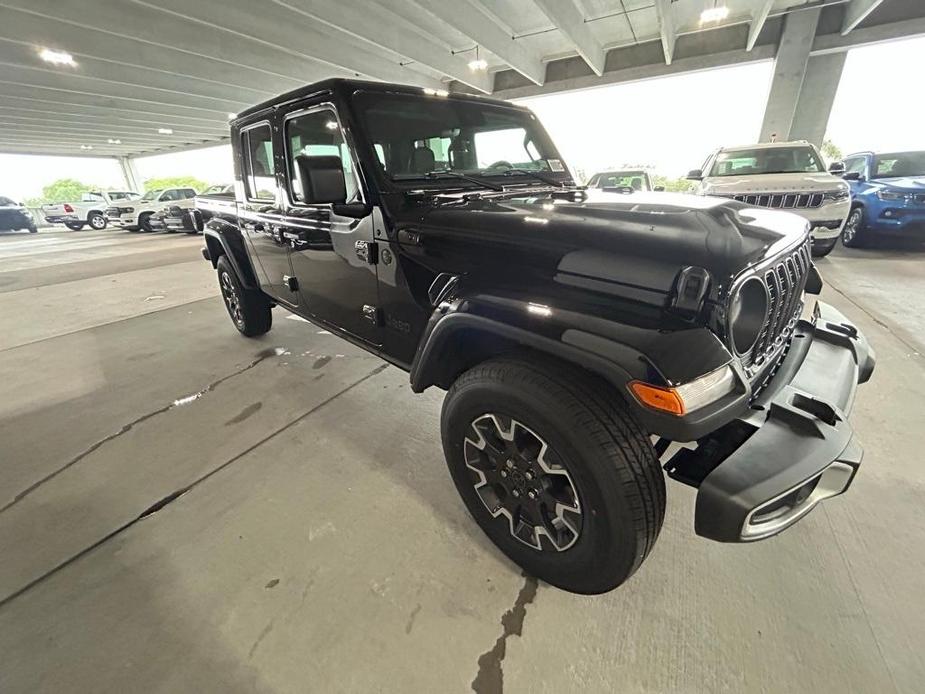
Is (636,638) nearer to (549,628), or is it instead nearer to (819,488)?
(549,628)

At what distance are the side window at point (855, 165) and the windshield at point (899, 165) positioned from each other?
0.19 m

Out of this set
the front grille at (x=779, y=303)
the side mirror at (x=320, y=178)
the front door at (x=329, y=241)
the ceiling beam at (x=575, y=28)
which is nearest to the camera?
the front grille at (x=779, y=303)

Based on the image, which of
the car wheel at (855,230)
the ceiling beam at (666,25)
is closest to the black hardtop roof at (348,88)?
the car wheel at (855,230)

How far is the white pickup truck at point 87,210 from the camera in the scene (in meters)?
17.8

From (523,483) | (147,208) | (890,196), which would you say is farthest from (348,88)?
(147,208)

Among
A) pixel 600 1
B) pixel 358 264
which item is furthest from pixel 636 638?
pixel 600 1

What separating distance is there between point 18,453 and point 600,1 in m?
10.4

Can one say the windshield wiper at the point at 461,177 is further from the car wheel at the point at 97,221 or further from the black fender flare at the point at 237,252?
the car wheel at the point at 97,221

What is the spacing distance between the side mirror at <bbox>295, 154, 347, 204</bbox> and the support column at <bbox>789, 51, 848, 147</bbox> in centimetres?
1238

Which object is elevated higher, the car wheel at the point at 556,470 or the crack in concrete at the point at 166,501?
the car wheel at the point at 556,470

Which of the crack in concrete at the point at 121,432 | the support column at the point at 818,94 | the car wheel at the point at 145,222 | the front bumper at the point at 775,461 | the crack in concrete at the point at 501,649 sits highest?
the support column at the point at 818,94

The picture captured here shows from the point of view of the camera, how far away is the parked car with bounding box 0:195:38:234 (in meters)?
16.4

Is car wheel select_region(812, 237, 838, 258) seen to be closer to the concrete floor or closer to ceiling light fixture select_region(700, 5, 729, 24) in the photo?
the concrete floor

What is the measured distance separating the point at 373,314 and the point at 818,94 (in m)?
12.6
